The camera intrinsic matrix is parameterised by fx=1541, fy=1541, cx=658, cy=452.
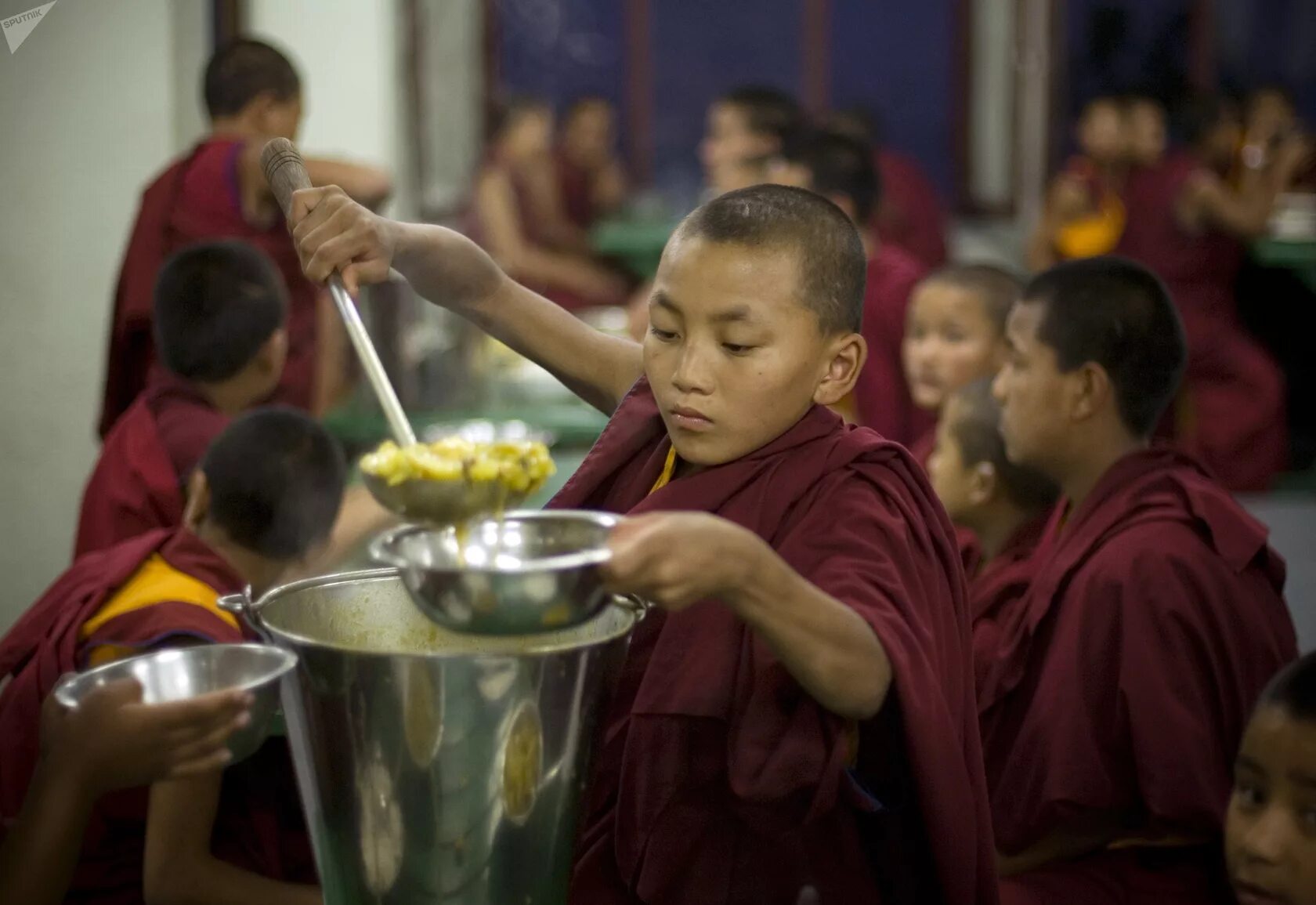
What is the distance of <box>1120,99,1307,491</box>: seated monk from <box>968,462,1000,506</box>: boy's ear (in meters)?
2.77

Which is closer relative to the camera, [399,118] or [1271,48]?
[399,118]

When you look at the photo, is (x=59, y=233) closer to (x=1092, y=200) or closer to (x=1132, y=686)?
(x=1132, y=686)

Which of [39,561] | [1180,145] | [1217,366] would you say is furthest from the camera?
[1180,145]

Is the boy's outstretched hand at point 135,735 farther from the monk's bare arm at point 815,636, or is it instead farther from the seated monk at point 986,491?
the seated monk at point 986,491

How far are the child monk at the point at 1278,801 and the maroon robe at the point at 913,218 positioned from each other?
4.98 meters

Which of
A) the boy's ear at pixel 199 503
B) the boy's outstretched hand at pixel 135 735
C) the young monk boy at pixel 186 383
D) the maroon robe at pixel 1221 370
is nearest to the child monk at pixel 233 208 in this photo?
the young monk boy at pixel 186 383

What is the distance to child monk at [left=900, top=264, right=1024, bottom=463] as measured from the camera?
3523 millimetres

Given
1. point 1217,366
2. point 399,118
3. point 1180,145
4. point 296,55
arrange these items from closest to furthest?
point 296,55 → point 1217,366 → point 399,118 → point 1180,145

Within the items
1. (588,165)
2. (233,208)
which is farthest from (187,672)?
(588,165)

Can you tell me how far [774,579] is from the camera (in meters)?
1.36

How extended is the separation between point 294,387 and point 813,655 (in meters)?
2.65

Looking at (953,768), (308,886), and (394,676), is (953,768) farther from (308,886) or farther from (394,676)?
(308,886)

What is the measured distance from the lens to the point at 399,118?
7219 mm

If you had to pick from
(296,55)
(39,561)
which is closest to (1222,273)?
(296,55)
